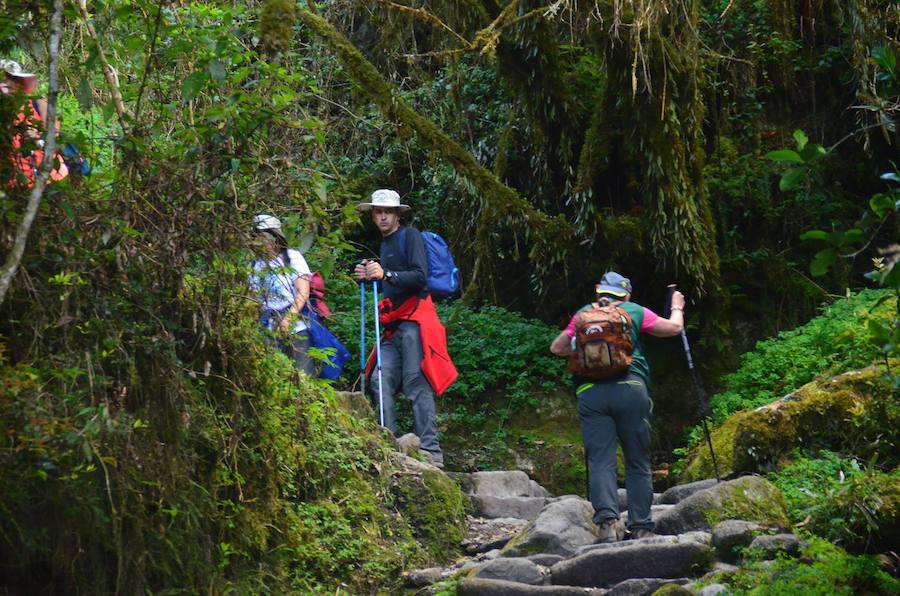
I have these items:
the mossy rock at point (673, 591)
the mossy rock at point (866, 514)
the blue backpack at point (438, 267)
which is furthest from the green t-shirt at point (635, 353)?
the mossy rock at point (673, 591)

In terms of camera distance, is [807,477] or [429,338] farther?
[429,338]

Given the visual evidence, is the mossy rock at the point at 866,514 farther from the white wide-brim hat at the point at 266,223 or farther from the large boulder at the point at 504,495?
the white wide-brim hat at the point at 266,223

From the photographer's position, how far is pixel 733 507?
712cm

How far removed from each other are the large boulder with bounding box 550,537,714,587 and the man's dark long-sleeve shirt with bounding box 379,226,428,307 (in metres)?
3.72

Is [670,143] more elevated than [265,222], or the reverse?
[670,143]

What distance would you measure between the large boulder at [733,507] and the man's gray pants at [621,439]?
27cm

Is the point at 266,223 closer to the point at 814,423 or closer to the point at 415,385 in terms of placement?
the point at 415,385

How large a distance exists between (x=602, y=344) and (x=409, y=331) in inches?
98.8

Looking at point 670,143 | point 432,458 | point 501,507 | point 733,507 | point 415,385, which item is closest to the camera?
point 733,507

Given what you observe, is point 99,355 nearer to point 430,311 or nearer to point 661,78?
point 430,311

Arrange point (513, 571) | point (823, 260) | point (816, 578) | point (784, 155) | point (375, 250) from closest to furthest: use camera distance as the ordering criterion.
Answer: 1. point (784, 155)
2. point (823, 260)
3. point (816, 578)
4. point (513, 571)
5. point (375, 250)

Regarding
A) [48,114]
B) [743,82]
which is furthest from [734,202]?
[48,114]

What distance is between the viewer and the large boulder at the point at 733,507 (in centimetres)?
705

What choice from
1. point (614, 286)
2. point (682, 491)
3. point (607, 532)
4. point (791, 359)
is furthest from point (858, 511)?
point (791, 359)
